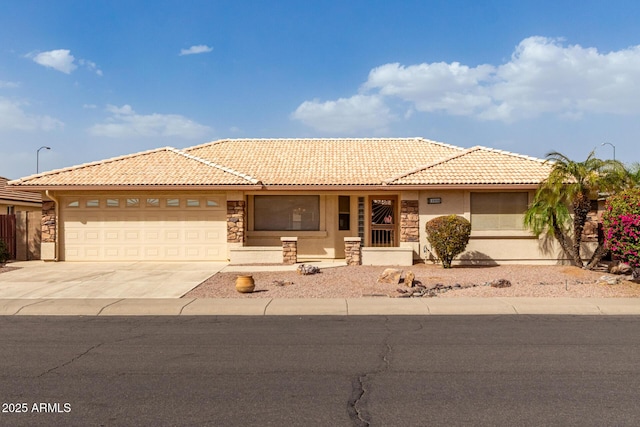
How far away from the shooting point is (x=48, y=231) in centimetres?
1930

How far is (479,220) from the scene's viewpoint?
18.3 metres

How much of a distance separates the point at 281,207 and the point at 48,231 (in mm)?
8524

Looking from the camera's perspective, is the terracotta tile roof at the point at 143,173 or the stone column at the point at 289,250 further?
the terracotta tile roof at the point at 143,173

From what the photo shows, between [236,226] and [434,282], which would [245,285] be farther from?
[236,226]

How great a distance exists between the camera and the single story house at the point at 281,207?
18156mm

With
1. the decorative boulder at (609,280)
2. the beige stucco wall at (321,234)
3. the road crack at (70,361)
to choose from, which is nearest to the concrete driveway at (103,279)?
the beige stucco wall at (321,234)

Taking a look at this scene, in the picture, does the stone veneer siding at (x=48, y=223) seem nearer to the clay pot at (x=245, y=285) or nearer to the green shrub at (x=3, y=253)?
the green shrub at (x=3, y=253)

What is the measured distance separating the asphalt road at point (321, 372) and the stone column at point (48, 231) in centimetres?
1022

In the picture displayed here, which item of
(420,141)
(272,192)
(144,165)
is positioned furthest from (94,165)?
(420,141)

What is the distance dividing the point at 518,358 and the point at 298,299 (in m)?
5.64

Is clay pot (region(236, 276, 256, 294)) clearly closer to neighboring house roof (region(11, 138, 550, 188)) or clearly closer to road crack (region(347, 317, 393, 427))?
road crack (region(347, 317, 393, 427))

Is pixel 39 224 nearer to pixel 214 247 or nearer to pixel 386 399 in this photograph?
pixel 214 247

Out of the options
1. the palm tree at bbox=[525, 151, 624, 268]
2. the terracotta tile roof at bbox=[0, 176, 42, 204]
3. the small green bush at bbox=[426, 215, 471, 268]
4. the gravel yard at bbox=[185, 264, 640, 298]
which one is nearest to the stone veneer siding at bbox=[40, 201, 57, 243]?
the terracotta tile roof at bbox=[0, 176, 42, 204]

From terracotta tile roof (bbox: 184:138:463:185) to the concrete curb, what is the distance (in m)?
8.23
